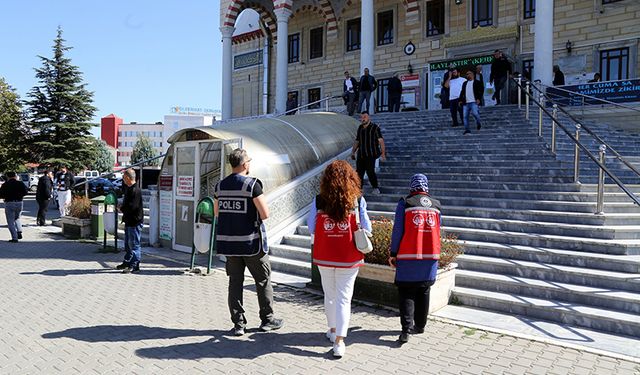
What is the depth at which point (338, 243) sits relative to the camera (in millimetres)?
4566

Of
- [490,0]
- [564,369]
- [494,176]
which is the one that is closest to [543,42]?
[490,0]

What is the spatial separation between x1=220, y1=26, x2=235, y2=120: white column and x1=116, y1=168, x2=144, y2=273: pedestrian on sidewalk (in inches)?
733

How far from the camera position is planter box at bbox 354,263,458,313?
5.96 metres

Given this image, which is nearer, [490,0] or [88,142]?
[490,0]

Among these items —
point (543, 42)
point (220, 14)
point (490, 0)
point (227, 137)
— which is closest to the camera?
point (227, 137)

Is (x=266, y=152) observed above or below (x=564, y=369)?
above

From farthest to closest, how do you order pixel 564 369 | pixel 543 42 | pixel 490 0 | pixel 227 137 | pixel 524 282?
pixel 490 0 → pixel 543 42 → pixel 227 137 → pixel 524 282 → pixel 564 369

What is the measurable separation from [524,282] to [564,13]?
15.8m

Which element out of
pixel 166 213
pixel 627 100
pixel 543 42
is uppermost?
pixel 543 42

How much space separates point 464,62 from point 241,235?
17841 millimetres

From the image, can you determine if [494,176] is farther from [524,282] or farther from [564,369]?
[564,369]

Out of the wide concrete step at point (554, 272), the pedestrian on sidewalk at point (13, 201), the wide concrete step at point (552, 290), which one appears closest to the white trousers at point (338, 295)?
the wide concrete step at point (552, 290)

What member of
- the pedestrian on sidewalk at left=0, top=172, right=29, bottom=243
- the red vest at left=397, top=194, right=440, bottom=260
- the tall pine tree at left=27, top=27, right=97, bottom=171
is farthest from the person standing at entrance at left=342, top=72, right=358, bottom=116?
the tall pine tree at left=27, top=27, right=97, bottom=171

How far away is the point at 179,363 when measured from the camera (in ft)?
14.4
